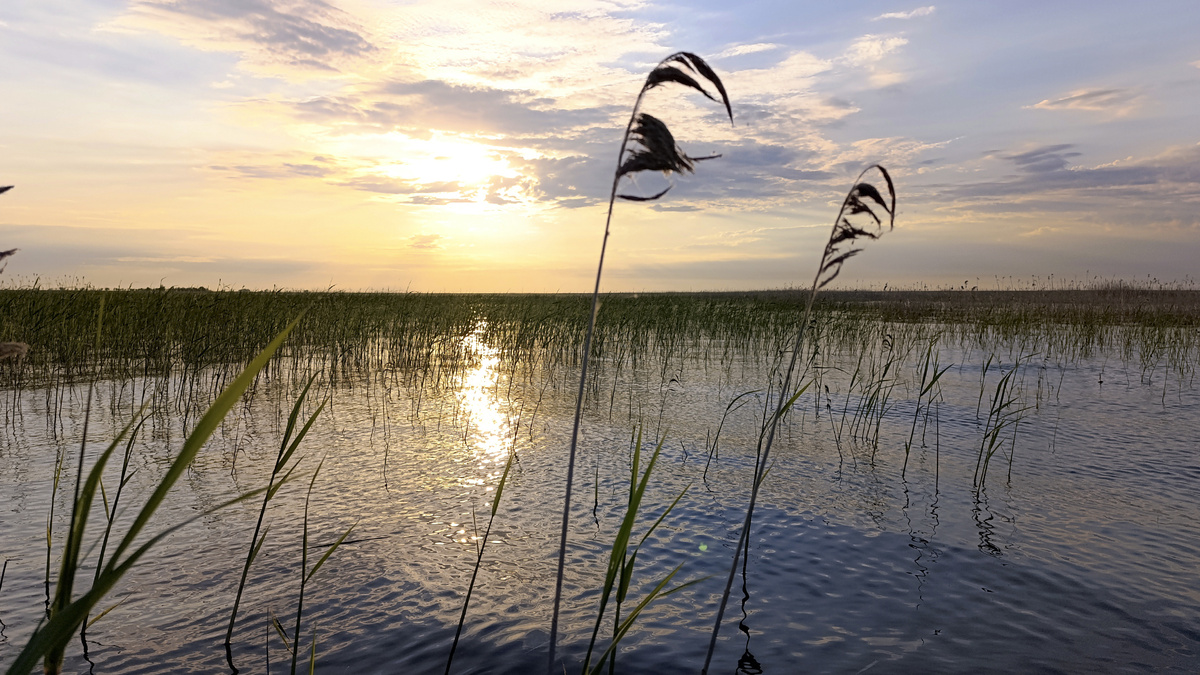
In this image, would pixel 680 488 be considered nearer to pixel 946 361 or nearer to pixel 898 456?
pixel 898 456

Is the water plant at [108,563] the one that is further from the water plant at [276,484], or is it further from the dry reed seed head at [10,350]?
the water plant at [276,484]

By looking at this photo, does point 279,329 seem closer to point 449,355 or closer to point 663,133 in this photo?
point 449,355

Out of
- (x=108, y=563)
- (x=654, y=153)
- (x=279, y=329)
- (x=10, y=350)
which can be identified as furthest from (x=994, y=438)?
(x=279, y=329)

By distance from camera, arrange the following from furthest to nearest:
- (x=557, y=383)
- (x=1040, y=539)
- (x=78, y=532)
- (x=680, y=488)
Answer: (x=557, y=383) → (x=680, y=488) → (x=1040, y=539) → (x=78, y=532)

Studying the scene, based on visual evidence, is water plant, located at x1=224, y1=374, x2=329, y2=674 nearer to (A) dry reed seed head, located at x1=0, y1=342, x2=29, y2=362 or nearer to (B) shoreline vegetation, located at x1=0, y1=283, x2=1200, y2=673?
(A) dry reed seed head, located at x1=0, y1=342, x2=29, y2=362

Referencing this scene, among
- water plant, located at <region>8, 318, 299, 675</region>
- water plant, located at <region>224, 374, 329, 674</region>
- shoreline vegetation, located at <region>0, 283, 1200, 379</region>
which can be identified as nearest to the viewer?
water plant, located at <region>8, 318, 299, 675</region>

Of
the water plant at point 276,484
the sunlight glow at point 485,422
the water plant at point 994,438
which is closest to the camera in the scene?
the water plant at point 276,484

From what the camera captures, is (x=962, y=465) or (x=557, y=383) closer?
(x=962, y=465)

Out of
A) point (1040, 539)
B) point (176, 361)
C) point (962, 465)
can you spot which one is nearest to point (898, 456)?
point (962, 465)

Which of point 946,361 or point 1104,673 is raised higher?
point 946,361

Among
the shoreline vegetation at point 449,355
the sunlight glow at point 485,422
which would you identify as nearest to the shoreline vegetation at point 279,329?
the shoreline vegetation at point 449,355

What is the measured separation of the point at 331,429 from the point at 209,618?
14.4 ft

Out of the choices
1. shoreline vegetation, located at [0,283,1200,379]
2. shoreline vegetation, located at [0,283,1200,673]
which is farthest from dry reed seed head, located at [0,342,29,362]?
shoreline vegetation, located at [0,283,1200,379]

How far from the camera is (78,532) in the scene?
127cm
